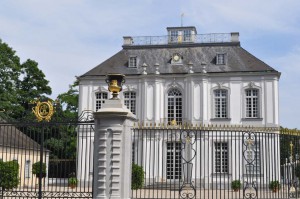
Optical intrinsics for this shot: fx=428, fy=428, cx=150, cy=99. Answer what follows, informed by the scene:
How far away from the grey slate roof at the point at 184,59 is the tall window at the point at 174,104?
1.56m

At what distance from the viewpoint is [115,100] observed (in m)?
10.9

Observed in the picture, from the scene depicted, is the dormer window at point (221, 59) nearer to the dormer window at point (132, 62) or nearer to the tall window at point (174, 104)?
the tall window at point (174, 104)

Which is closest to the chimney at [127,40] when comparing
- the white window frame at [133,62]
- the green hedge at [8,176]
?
the white window frame at [133,62]

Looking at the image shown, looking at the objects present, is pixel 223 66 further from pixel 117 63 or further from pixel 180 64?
pixel 117 63

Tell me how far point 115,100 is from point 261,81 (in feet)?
70.5

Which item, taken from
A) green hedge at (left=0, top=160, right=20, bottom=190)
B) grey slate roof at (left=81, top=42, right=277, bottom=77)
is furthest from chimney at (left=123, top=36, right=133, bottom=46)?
green hedge at (left=0, top=160, right=20, bottom=190)

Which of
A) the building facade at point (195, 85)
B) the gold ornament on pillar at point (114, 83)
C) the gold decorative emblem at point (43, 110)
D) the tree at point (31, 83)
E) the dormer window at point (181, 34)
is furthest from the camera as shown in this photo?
the tree at point (31, 83)

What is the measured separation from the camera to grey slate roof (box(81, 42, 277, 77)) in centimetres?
3134

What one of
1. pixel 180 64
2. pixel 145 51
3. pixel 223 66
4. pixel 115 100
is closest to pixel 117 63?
pixel 145 51

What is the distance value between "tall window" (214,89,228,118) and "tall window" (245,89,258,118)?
1.56 meters

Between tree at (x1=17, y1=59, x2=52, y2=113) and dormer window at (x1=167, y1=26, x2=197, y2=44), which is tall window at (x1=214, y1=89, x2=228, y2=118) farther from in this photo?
tree at (x1=17, y1=59, x2=52, y2=113)

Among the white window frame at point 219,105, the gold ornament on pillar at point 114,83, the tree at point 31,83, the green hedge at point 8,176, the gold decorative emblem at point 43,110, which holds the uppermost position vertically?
the tree at point 31,83

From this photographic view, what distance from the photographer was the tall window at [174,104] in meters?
31.7

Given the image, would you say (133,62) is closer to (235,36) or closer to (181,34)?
(181,34)
